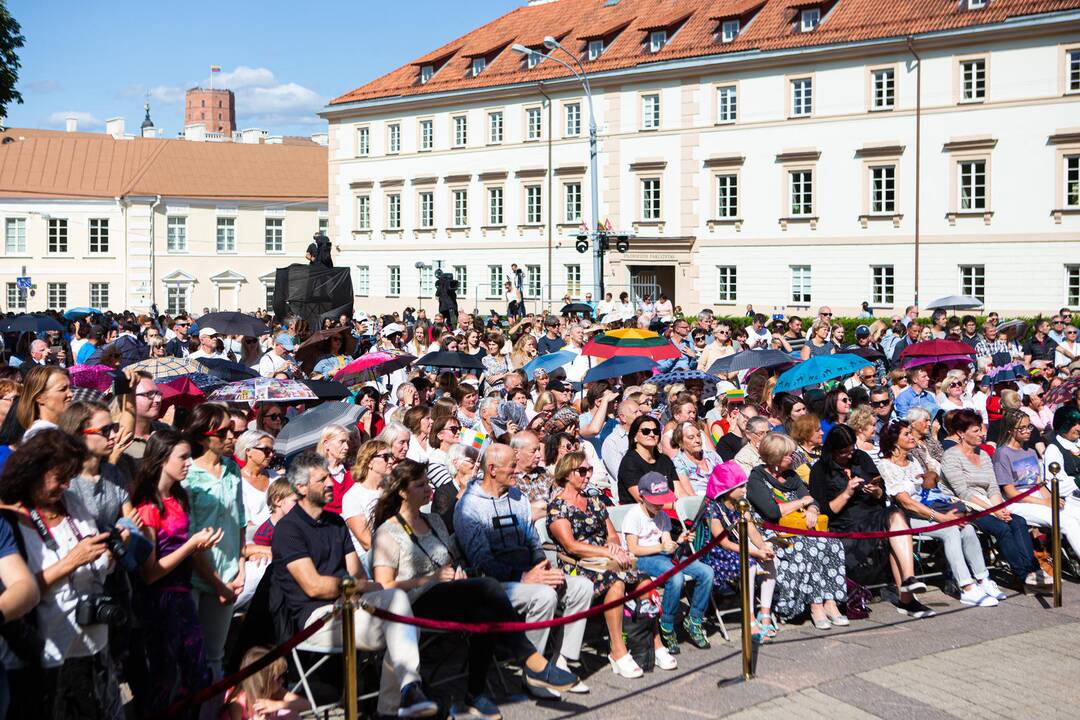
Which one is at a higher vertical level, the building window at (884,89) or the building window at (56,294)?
the building window at (884,89)

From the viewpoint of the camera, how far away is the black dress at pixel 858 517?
412 inches

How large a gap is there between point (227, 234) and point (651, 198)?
1202 inches

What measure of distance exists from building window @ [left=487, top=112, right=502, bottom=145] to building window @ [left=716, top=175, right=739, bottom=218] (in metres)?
11.1

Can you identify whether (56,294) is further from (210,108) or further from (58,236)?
(210,108)

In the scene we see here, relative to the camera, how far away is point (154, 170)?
71438 millimetres

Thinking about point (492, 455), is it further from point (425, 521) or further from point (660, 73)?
point (660, 73)

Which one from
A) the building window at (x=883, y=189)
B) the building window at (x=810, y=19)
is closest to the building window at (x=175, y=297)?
the building window at (x=810, y=19)

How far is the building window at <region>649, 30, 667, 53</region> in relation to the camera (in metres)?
51.1

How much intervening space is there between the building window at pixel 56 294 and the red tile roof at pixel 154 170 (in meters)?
4.92

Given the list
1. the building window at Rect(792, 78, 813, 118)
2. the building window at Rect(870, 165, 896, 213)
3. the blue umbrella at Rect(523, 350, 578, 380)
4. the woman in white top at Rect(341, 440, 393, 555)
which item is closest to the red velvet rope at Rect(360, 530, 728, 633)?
the woman in white top at Rect(341, 440, 393, 555)

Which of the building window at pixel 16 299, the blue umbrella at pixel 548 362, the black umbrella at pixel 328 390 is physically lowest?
the black umbrella at pixel 328 390

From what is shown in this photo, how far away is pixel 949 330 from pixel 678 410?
1372 centimetres

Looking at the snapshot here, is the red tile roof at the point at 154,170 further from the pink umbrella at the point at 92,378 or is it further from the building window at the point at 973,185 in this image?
the pink umbrella at the point at 92,378

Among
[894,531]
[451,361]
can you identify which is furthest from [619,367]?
[894,531]
